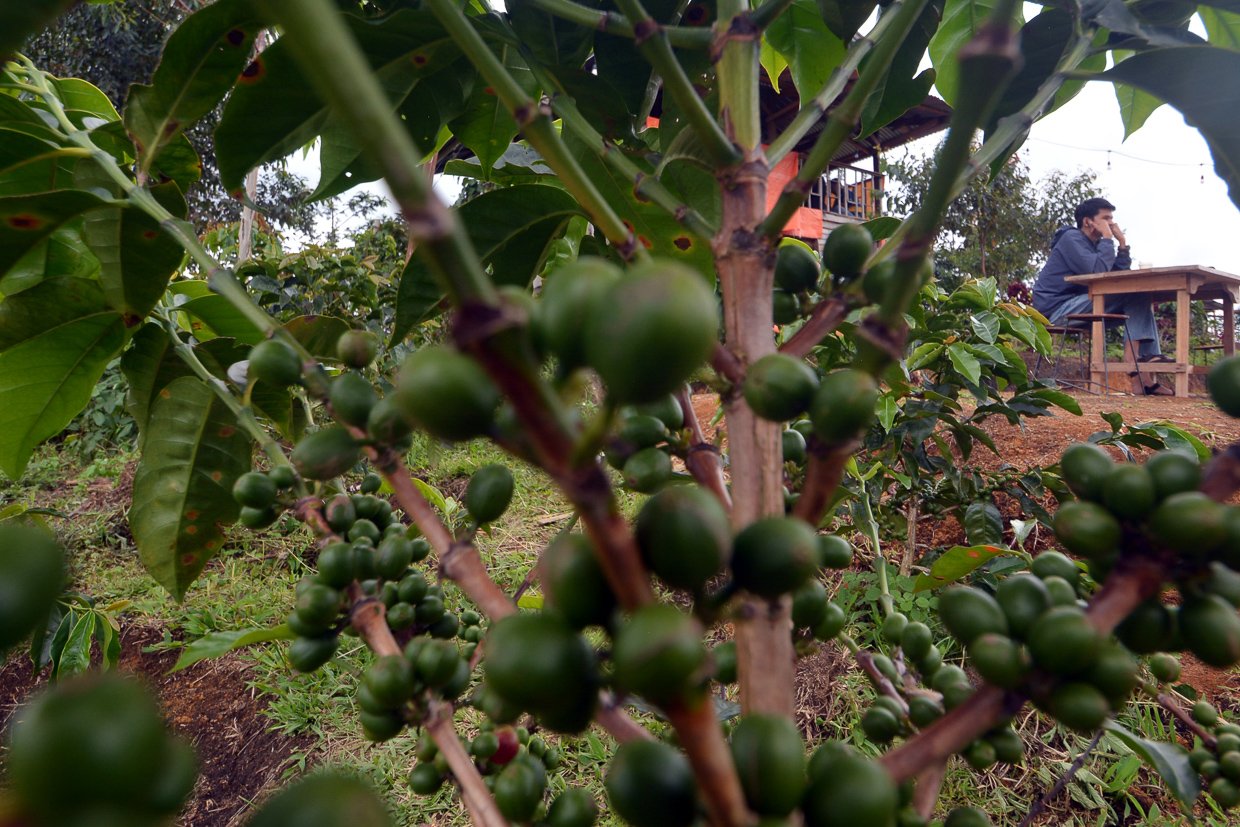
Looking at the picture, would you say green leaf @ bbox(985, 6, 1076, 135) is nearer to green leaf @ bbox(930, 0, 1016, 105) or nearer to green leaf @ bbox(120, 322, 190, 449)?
green leaf @ bbox(930, 0, 1016, 105)

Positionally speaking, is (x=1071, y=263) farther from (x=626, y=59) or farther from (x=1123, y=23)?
(x=626, y=59)

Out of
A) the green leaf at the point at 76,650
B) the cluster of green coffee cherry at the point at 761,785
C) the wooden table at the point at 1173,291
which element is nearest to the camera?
the cluster of green coffee cherry at the point at 761,785

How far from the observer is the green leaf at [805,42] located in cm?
105

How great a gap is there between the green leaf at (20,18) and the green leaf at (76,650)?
133 cm

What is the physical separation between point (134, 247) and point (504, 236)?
471 mm

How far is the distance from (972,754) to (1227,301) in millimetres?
8024

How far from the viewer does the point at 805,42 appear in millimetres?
1061

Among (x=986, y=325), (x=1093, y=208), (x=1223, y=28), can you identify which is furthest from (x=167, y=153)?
(x=1093, y=208)

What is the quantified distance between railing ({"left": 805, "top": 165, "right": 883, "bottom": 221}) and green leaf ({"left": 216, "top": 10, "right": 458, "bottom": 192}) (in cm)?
1163

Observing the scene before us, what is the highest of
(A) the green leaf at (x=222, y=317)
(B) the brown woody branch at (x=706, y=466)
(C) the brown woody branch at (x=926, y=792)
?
(A) the green leaf at (x=222, y=317)

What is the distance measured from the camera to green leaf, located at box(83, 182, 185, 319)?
0.91 metres

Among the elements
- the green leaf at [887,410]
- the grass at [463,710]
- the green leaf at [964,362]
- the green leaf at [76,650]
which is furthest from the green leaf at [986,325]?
the green leaf at [76,650]

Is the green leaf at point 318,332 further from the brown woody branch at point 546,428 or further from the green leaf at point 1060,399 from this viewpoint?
the green leaf at point 1060,399

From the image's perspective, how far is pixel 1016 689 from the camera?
0.43 m
